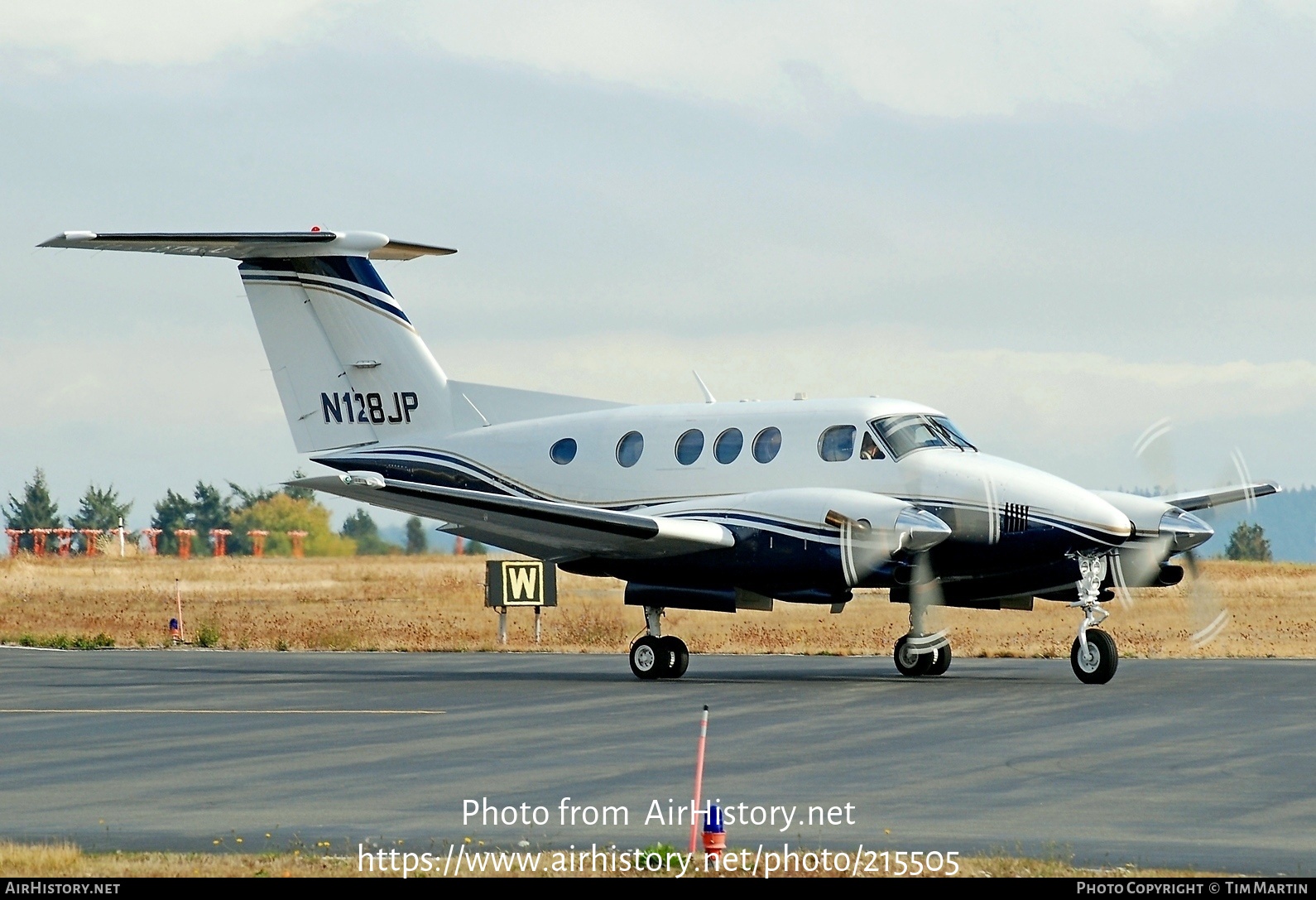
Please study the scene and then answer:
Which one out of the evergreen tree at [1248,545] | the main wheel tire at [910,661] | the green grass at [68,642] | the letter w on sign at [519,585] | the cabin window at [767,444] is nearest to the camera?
the cabin window at [767,444]

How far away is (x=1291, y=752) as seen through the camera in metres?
14.6

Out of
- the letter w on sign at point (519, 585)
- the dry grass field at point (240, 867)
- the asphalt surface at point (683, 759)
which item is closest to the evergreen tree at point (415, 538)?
the letter w on sign at point (519, 585)

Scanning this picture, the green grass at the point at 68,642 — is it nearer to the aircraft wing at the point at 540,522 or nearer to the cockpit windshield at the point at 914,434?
the aircraft wing at the point at 540,522

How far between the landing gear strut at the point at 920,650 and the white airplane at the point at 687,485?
1.4 inches

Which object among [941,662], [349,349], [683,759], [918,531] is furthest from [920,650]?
[349,349]

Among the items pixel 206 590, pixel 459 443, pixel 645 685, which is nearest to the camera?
pixel 645 685

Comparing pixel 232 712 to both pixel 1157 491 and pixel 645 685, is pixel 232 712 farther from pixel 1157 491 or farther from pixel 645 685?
pixel 1157 491

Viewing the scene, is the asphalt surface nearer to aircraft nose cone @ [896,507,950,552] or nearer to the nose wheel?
the nose wheel

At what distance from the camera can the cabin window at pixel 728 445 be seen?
23250 millimetres

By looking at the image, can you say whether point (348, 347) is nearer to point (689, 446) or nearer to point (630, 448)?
point (630, 448)

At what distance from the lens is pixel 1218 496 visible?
24594mm
